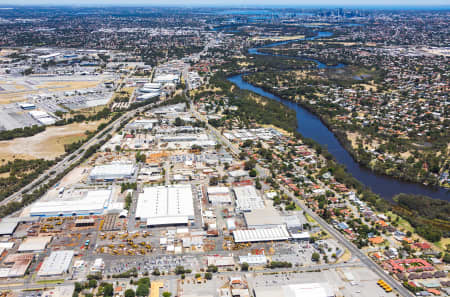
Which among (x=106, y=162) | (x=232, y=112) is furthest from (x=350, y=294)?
(x=232, y=112)

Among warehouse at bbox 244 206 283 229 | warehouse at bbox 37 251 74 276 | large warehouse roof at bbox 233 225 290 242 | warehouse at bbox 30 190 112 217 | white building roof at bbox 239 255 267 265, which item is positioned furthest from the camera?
warehouse at bbox 30 190 112 217

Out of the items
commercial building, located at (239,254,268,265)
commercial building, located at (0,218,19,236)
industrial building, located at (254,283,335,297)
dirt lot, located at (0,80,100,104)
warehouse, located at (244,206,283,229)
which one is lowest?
industrial building, located at (254,283,335,297)

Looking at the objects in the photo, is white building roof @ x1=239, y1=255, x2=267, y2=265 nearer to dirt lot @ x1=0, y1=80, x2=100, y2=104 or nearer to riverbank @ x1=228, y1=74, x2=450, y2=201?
riverbank @ x1=228, y1=74, x2=450, y2=201

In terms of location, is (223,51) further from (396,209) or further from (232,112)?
(396,209)

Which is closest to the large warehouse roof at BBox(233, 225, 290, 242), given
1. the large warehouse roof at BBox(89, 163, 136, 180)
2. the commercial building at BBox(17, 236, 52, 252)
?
the commercial building at BBox(17, 236, 52, 252)

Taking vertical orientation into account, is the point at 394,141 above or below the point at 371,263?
above

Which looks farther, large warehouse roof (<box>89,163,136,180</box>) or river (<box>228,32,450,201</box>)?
river (<box>228,32,450,201</box>)

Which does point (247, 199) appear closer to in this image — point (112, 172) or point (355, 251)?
point (355, 251)
